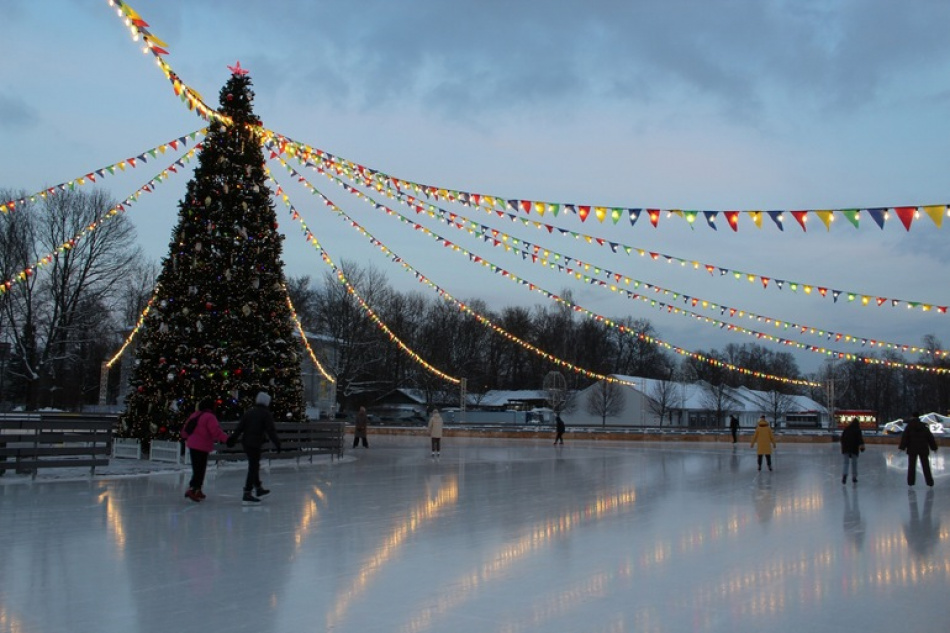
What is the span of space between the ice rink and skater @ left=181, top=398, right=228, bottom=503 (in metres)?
0.36

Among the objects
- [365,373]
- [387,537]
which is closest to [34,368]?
[365,373]

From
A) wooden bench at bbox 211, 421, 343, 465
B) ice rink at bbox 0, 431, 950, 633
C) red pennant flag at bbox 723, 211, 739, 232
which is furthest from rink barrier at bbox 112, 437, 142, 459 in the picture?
red pennant flag at bbox 723, 211, 739, 232

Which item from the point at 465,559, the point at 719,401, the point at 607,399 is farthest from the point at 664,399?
the point at 465,559

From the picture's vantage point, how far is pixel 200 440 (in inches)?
431

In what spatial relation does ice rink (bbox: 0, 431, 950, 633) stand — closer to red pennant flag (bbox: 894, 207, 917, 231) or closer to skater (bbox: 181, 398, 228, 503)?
skater (bbox: 181, 398, 228, 503)

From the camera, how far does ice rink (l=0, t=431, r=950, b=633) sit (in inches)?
202

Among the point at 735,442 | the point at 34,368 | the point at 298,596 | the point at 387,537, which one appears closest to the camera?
the point at 298,596

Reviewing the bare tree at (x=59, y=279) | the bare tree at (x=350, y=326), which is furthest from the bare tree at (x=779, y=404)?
the bare tree at (x=59, y=279)

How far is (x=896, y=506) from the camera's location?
1144cm

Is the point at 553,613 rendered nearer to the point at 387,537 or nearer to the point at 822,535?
the point at 387,537

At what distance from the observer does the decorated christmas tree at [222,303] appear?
671 inches

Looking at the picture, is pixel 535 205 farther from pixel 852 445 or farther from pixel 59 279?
pixel 59 279

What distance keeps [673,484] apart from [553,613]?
9.78m

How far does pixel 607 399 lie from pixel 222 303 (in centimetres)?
5090
